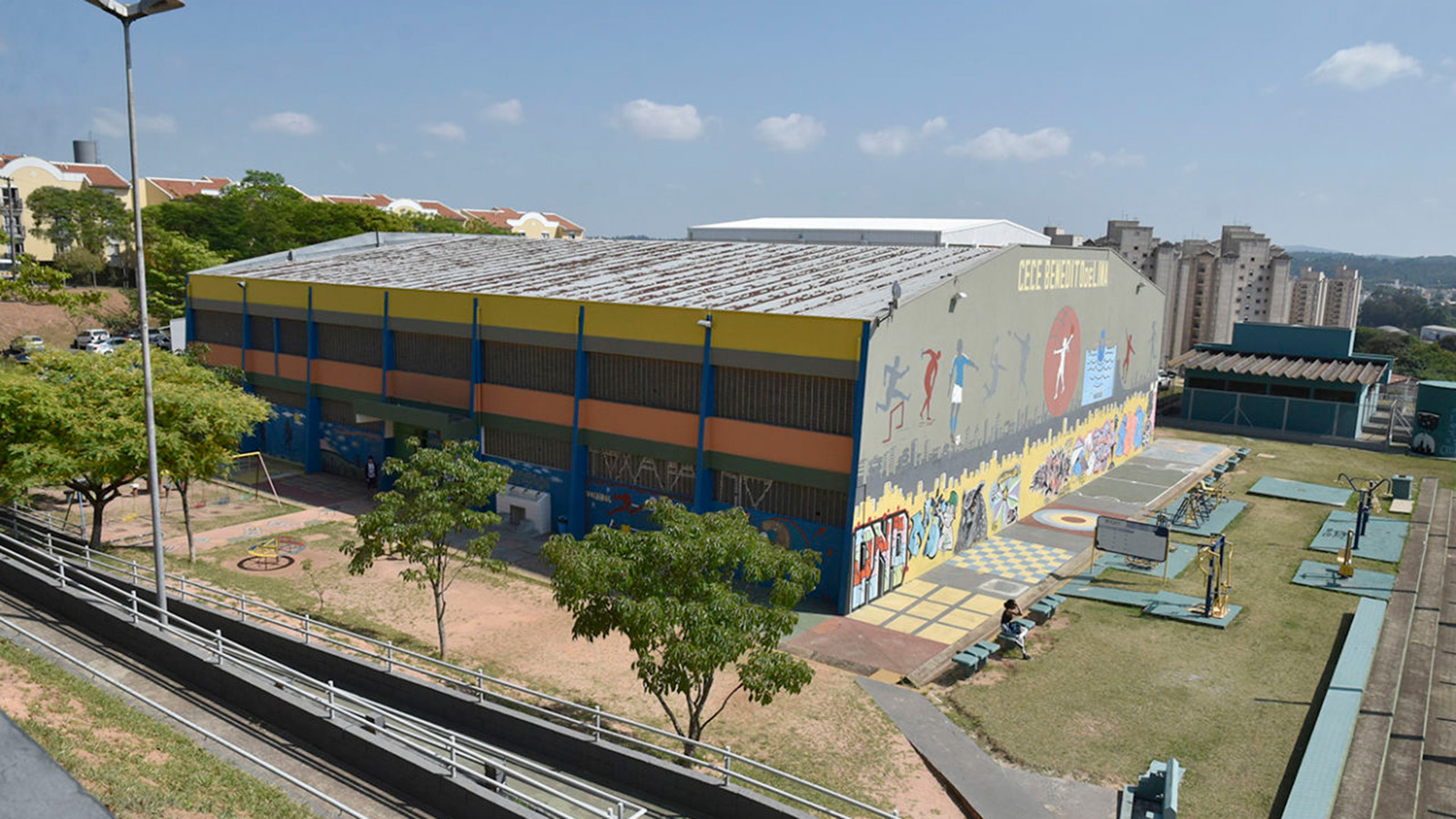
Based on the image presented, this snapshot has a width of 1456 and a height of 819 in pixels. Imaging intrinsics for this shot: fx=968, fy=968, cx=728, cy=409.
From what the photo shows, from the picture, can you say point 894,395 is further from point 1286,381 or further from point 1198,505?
point 1286,381

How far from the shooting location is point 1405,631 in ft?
86.6

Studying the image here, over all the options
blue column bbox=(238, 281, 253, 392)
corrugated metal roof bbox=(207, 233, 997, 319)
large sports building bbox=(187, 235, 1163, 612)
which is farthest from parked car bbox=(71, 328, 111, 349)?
blue column bbox=(238, 281, 253, 392)

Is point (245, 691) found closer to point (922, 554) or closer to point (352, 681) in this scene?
point (352, 681)

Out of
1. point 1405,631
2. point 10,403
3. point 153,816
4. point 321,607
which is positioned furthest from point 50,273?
point 1405,631

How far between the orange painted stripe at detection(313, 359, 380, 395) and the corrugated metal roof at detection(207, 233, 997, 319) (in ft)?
11.5

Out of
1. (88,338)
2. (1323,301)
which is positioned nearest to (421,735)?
(88,338)

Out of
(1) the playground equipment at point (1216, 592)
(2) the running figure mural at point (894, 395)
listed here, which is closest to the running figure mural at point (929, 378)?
(2) the running figure mural at point (894, 395)

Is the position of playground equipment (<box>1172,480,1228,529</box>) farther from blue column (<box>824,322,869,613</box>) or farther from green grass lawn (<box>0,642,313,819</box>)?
green grass lawn (<box>0,642,313,819</box>)

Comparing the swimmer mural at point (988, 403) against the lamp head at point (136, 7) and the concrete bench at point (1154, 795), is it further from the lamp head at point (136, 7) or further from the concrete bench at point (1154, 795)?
the lamp head at point (136, 7)

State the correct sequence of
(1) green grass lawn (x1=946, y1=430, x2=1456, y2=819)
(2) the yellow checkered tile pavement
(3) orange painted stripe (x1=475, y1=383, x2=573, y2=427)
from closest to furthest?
(1) green grass lawn (x1=946, y1=430, x2=1456, y2=819)
(2) the yellow checkered tile pavement
(3) orange painted stripe (x1=475, y1=383, x2=573, y2=427)

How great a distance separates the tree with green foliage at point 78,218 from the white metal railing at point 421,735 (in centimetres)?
9444

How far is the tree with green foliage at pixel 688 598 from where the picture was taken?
16.0 m

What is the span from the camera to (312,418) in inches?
1604

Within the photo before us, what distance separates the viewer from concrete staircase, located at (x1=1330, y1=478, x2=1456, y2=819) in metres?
17.7
